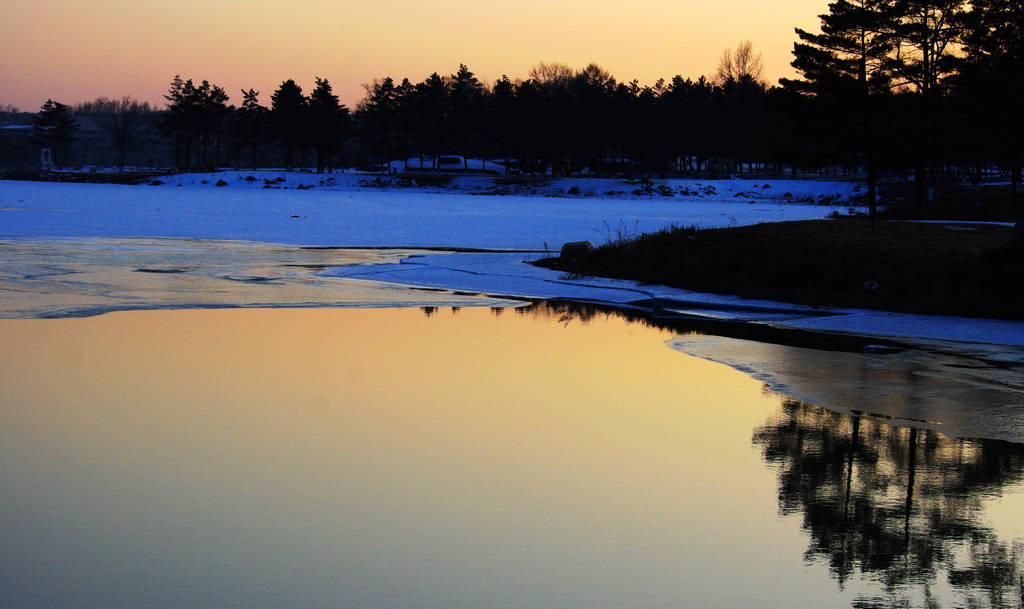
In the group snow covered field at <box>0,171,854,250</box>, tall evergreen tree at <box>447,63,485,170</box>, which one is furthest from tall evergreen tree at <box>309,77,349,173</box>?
snow covered field at <box>0,171,854,250</box>

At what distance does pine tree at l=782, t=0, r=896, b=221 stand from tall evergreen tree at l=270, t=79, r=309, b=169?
81499 mm

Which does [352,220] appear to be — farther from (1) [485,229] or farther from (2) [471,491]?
(2) [471,491]

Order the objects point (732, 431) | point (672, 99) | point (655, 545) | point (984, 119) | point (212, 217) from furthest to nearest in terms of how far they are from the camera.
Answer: point (672, 99)
point (212, 217)
point (984, 119)
point (732, 431)
point (655, 545)

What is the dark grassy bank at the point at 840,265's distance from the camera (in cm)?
1872

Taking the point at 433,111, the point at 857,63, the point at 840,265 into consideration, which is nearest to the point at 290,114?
the point at 433,111

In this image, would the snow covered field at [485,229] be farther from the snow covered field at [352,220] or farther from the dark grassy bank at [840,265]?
the dark grassy bank at [840,265]

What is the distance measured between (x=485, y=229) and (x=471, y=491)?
34802 mm

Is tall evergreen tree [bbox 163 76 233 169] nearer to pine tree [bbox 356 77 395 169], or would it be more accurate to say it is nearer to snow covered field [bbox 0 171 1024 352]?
pine tree [bbox 356 77 395 169]

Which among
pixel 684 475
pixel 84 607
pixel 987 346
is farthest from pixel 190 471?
pixel 987 346

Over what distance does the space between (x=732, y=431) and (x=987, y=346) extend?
7.32m

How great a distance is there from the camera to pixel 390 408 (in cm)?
1034

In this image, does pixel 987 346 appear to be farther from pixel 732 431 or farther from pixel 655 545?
pixel 655 545

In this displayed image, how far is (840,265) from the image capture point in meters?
21.4

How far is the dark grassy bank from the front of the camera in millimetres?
18719
